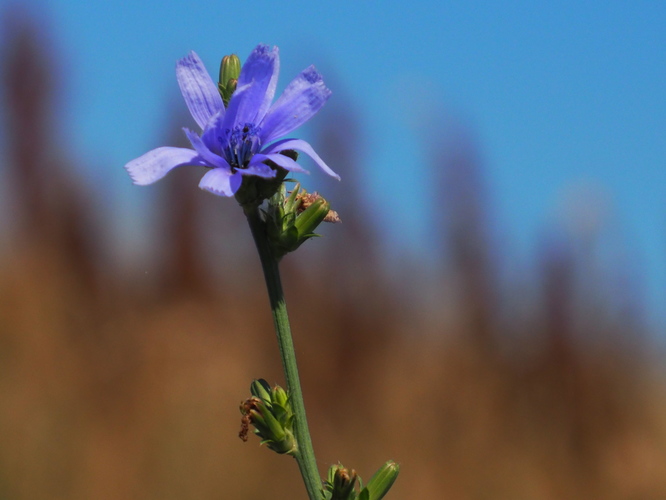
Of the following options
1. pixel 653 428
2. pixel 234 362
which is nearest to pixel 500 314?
pixel 653 428

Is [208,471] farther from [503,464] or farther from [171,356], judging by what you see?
[503,464]

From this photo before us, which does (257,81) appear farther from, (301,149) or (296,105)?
(301,149)

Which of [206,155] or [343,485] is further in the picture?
[343,485]

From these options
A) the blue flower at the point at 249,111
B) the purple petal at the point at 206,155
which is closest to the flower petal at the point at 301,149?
the blue flower at the point at 249,111

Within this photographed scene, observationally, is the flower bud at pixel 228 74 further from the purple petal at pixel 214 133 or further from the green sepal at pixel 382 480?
the green sepal at pixel 382 480

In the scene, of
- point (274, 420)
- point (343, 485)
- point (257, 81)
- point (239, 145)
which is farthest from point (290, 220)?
point (343, 485)

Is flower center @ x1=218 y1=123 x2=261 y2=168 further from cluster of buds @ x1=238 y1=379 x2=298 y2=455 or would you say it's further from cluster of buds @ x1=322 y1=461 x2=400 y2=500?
cluster of buds @ x1=322 y1=461 x2=400 y2=500

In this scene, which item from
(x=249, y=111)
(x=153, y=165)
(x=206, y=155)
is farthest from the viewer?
(x=249, y=111)

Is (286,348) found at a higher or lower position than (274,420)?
higher
